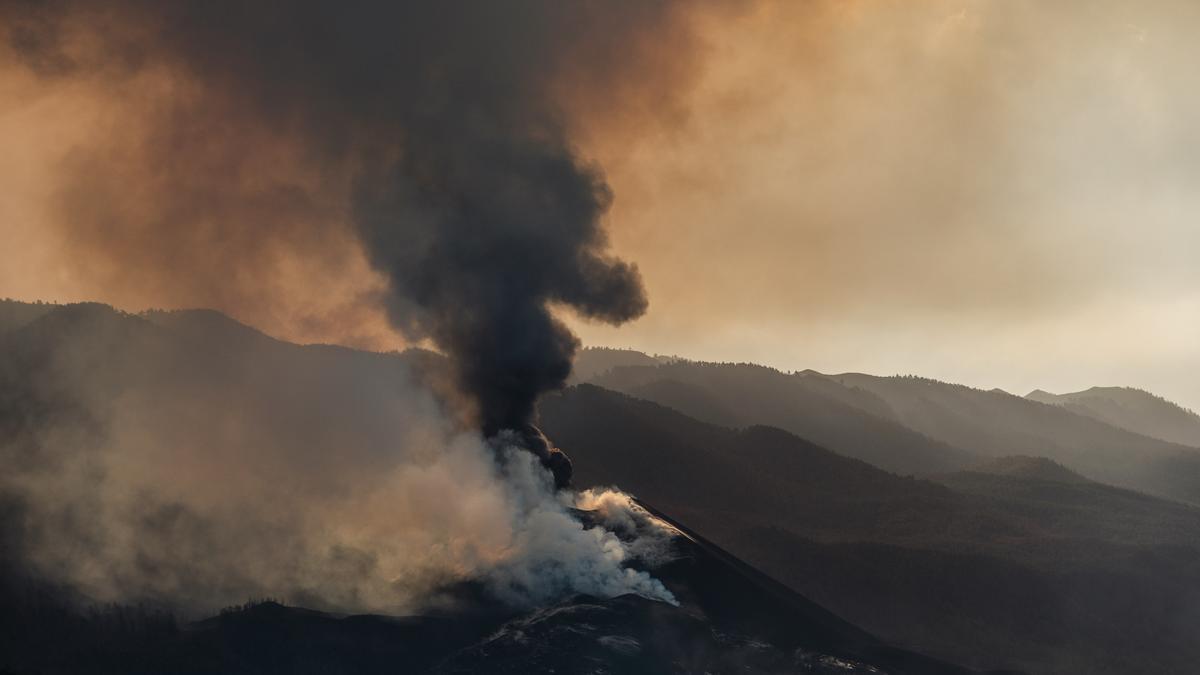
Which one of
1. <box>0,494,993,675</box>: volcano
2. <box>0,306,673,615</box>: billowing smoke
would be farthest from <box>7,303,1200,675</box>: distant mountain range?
<box>0,306,673,615</box>: billowing smoke

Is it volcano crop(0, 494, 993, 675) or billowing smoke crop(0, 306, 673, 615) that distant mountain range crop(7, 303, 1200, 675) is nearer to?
volcano crop(0, 494, 993, 675)

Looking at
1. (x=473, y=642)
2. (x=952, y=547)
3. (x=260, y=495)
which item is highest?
(x=952, y=547)

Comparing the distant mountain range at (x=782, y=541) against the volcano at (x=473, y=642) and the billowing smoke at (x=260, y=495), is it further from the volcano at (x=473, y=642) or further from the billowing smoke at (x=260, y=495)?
the billowing smoke at (x=260, y=495)

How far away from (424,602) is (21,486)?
4151 cm

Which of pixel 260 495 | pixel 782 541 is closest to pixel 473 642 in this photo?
pixel 260 495

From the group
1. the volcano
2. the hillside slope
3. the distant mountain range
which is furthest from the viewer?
the hillside slope

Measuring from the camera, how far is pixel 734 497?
18012 centimetres

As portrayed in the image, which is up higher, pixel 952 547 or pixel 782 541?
pixel 952 547

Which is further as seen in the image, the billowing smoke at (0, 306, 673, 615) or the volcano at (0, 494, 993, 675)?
the billowing smoke at (0, 306, 673, 615)

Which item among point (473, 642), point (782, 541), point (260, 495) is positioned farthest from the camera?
point (782, 541)

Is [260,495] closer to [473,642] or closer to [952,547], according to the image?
[473,642]

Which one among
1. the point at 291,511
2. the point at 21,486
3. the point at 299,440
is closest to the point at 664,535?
the point at 291,511

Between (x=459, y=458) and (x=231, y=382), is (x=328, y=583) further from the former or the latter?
(x=231, y=382)

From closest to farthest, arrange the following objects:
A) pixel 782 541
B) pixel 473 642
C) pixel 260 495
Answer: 1. pixel 473 642
2. pixel 260 495
3. pixel 782 541
